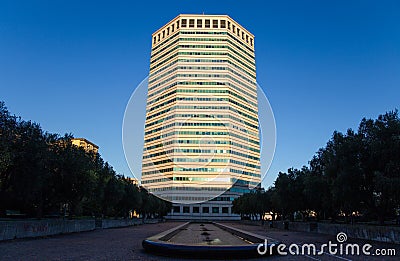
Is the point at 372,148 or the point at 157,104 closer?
the point at 372,148

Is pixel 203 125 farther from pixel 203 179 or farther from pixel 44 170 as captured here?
pixel 44 170

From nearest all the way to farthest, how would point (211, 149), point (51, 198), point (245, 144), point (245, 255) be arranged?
point (245, 255) < point (51, 198) < point (211, 149) < point (245, 144)

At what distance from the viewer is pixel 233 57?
598 ft

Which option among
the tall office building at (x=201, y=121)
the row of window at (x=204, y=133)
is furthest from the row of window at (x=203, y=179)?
the row of window at (x=204, y=133)

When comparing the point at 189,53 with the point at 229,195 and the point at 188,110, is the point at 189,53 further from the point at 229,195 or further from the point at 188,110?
the point at 229,195

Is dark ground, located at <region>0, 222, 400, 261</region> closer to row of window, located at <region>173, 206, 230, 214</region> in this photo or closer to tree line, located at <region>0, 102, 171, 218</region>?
tree line, located at <region>0, 102, 171, 218</region>

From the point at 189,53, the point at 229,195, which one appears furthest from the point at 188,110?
the point at 229,195

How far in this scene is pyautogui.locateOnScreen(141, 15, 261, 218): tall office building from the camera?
164375 mm

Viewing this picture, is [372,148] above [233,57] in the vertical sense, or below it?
below

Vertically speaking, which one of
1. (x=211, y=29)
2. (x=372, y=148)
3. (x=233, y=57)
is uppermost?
(x=211, y=29)

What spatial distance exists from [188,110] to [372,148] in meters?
137

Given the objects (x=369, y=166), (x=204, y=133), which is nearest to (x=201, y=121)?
(x=204, y=133)

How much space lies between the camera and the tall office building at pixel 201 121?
539 ft

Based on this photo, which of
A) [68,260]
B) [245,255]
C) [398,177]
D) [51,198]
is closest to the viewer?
[68,260]
